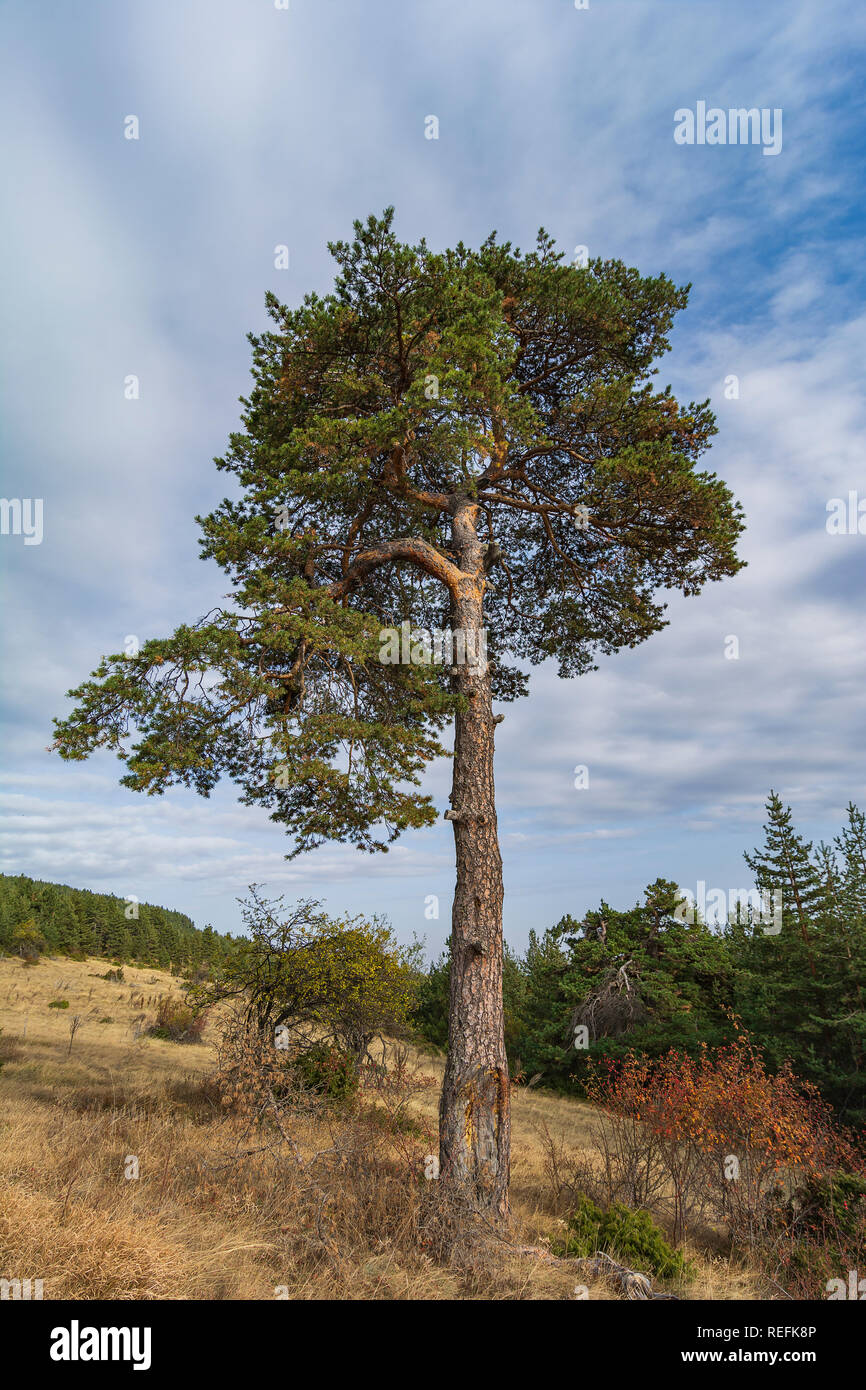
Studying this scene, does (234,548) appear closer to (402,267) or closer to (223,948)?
(402,267)

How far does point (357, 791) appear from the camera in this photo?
876 cm

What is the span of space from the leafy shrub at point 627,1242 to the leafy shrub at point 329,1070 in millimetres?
4942

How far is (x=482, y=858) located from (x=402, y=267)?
785 cm

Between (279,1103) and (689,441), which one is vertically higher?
(689,441)

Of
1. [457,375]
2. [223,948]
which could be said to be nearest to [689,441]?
[457,375]

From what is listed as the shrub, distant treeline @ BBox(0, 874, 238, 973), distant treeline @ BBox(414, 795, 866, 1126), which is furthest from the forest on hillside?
distant treeline @ BBox(0, 874, 238, 973)

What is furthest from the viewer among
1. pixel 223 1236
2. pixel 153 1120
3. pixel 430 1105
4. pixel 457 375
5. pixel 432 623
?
pixel 430 1105

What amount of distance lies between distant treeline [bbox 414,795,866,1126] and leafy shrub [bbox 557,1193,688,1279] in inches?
398

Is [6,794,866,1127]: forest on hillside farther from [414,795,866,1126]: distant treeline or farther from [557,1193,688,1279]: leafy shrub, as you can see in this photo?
[557,1193,688,1279]: leafy shrub

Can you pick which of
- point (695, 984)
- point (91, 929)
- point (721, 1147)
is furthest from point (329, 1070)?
point (91, 929)

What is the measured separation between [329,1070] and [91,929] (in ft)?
162

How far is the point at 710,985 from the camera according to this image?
77.0 ft

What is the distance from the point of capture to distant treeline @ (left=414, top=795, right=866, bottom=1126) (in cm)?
1634

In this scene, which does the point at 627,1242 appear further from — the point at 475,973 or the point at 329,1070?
the point at 329,1070
